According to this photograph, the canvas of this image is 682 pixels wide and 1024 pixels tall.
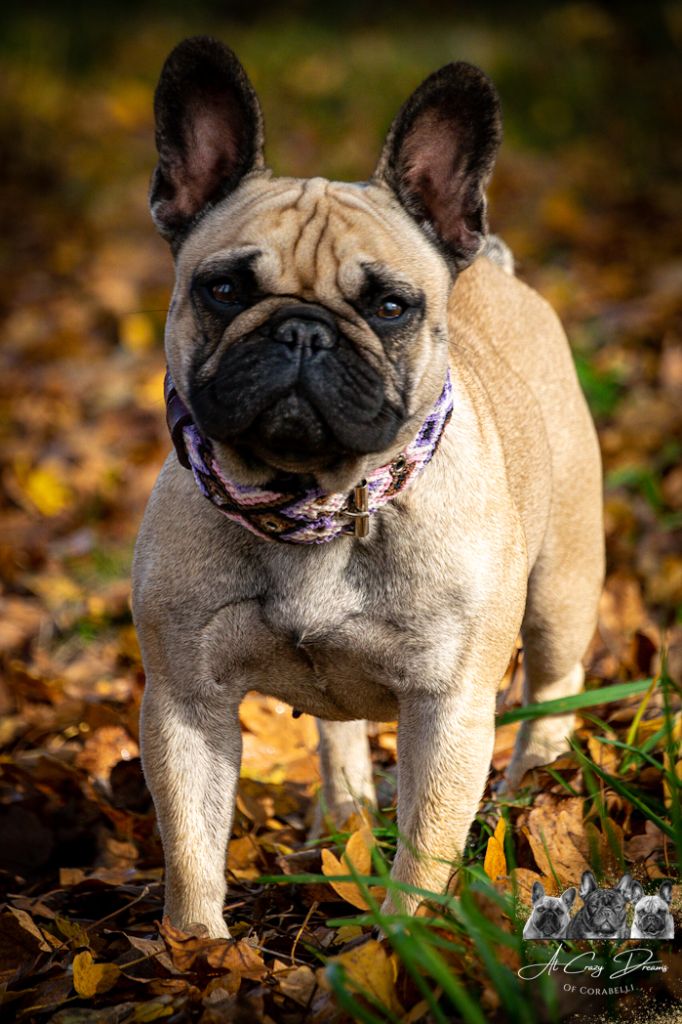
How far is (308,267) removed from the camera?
276 centimetres

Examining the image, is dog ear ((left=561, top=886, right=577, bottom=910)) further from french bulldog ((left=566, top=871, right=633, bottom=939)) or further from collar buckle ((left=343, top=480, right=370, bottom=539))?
collar buckle ((left=343, top=480, right=370, bottom=539))

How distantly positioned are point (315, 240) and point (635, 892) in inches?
62.8

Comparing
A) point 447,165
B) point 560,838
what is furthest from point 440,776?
point 447,165

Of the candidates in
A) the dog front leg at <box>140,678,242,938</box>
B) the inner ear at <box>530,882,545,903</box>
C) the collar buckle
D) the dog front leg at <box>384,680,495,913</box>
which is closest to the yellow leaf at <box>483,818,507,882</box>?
the dog front leg at <box>384,680,495,913</box>

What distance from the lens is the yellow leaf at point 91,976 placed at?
266 cm

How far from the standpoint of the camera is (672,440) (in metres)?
5.79

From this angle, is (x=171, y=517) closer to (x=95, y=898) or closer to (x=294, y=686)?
(x=294, y=686)

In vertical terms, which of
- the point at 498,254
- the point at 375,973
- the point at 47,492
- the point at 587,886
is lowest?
the point at 375,973

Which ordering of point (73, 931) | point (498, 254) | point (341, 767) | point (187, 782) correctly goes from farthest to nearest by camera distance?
1. point (498, 254)
2. point (341, 767)
3. point (73, 931)
4. point (187, 782)

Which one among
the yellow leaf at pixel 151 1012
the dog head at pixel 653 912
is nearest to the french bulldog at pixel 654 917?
the dog head at pixel 653 912

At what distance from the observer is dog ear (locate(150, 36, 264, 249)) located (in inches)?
117

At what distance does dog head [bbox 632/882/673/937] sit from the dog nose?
1337 mm

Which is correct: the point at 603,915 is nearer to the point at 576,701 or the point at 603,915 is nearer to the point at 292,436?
the point at 576,701

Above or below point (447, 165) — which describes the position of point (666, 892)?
below
